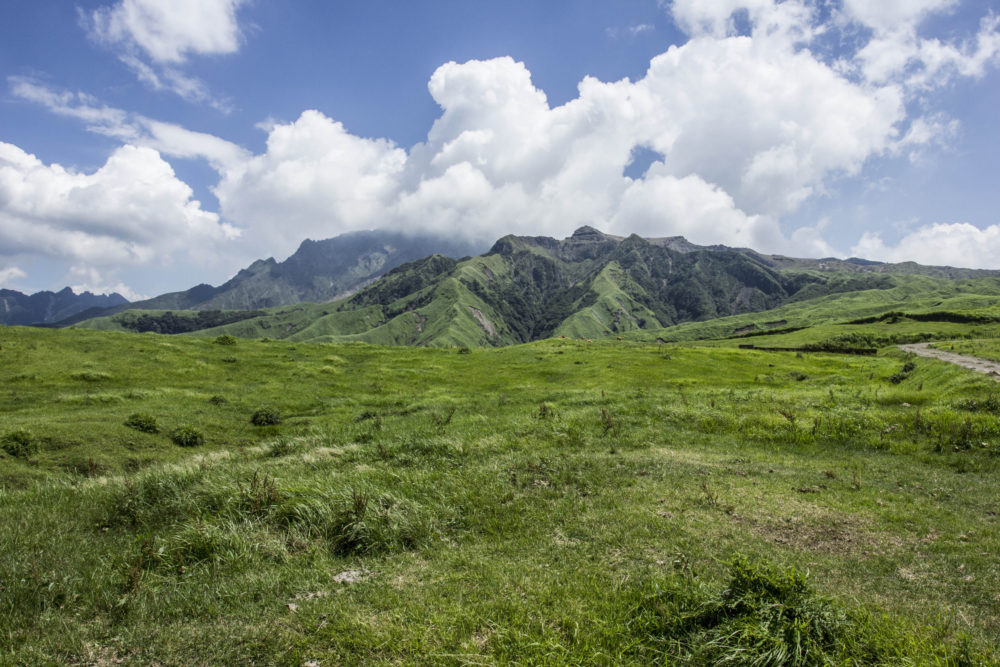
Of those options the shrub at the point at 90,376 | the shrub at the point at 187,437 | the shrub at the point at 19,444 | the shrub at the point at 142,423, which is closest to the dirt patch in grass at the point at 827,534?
the shrub at the point at 187,437

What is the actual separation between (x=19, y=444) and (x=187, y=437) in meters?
7.13

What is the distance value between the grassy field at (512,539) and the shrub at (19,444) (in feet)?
0.38

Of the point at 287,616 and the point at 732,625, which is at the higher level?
the point at 732,625

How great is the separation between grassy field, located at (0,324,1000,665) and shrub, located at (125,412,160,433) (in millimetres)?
106

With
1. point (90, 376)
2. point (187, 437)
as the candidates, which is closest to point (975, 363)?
point (187, 437)

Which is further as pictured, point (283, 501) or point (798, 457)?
point (798, 457)

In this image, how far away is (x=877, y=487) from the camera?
1652cm

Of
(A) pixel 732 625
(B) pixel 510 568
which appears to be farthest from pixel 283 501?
(A) pixel 732 625

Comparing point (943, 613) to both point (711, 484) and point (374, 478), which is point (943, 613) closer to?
point (711, 484)

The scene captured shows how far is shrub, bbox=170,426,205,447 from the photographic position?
26000 millimetres

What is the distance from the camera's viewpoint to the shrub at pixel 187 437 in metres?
26.0

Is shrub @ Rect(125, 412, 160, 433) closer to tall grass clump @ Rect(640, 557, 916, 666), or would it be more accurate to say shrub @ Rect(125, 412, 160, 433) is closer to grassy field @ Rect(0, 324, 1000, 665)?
grassy field @ Rect(0, 324, 1000, 665)

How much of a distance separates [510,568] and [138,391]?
127ft

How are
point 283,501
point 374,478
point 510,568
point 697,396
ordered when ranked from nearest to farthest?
point 510,568, point 283,501, point 374,478, point 697,396
